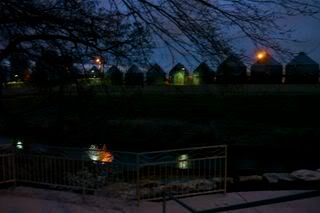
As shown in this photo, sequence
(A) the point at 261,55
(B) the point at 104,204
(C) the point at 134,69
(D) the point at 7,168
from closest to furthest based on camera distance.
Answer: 1. (A) the point at 261,55
2. (C) the point at 134,69
3. (B) the point at 104,204
4. (D) the point at 7,168

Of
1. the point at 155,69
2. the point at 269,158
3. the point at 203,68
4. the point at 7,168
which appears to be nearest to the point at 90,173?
the point at 7,168

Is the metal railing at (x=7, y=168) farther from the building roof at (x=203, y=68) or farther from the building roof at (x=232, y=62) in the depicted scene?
the building roof at (x=232, y=62)

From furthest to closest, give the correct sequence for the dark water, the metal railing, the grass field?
the dark water < the grass field < the metal railing

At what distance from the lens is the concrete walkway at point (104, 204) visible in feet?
27.7

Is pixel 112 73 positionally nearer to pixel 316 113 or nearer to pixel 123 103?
pixel 123 103

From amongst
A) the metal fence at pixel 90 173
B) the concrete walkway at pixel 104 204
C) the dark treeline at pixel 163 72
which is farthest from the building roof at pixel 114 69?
the concrete walkway at pixel 104 204

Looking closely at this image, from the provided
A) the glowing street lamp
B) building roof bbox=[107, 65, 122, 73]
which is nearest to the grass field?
the glowing street lamp

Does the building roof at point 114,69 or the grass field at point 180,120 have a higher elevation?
the building roof at point 114,69

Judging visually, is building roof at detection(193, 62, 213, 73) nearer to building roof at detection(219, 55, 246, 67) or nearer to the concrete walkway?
building roof at detection(219, 55, 246, 67)

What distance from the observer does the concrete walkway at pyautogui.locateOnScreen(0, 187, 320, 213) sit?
845cm

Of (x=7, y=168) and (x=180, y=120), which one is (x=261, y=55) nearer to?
(x=7, y=168)

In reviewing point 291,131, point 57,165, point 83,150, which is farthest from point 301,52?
point 291,131

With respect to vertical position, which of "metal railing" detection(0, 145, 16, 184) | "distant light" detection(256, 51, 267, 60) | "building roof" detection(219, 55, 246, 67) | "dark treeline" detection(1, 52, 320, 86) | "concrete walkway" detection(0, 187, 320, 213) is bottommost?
"concrete walkway" detection(0, 187, 320, 213)

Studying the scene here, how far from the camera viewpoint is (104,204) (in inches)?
347
